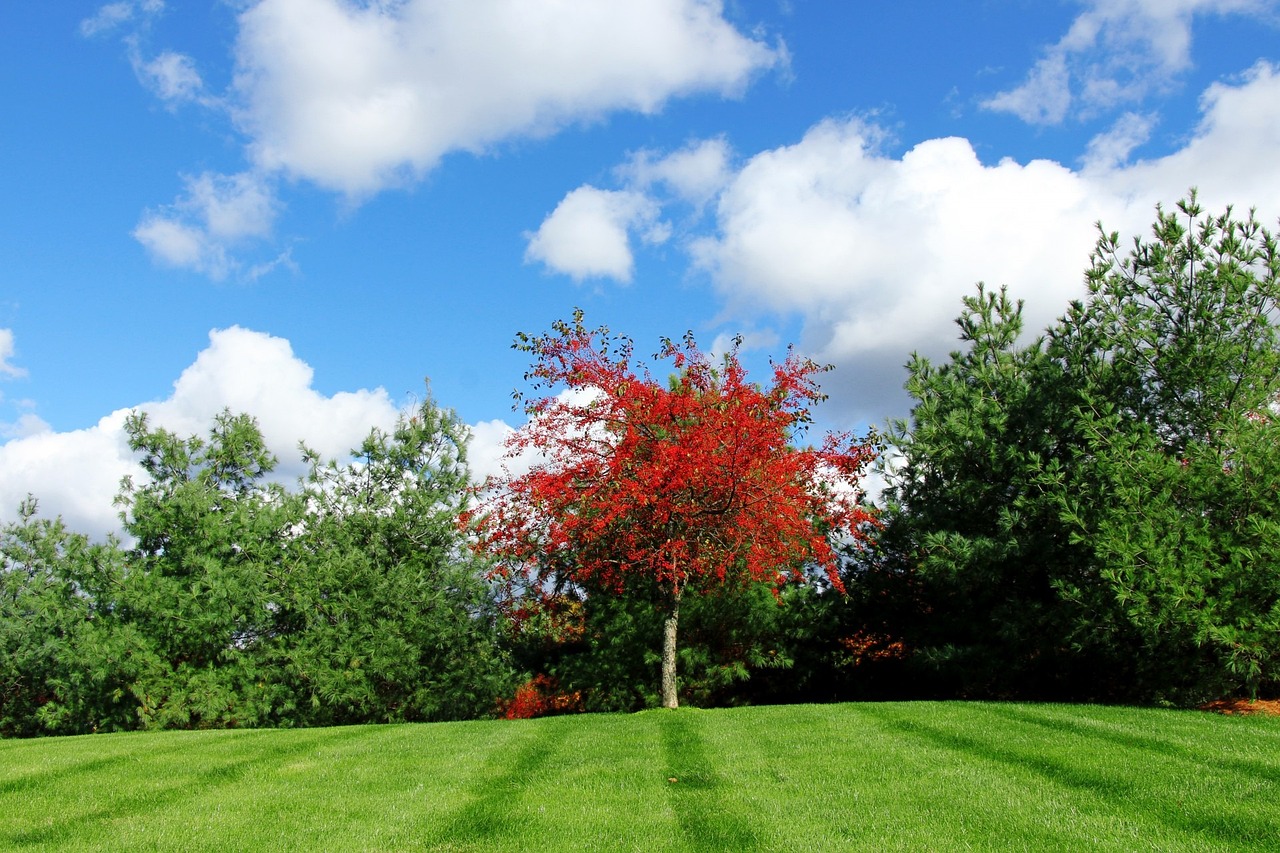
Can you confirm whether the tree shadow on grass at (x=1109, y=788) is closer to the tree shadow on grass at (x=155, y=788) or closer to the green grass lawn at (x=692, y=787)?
the green grass lawn at (x=692, y=787)

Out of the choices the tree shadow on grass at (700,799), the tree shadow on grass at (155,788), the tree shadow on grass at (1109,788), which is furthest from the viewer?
the tree shadow on grass at (155,788)

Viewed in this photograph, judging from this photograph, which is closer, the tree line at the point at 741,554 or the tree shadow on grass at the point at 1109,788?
the tree shadow on grass at the point at 1109,788

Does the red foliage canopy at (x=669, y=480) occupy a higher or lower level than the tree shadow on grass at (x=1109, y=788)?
higher

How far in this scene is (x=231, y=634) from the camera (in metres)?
18.5

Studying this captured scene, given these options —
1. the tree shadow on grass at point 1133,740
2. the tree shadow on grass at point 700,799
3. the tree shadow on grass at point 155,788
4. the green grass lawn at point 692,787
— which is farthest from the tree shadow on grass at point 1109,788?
the tree shadow on grass at point 155,788

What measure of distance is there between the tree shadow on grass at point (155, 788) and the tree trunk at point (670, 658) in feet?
18.0

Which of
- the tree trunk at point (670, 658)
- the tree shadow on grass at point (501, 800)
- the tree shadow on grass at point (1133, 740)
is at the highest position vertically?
the tree trunk at point (670, 658)

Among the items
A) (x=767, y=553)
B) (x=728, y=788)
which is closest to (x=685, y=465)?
(x=767, y=553)

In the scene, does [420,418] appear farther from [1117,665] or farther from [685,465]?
[1117,665]

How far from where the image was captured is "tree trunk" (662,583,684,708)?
51.2 feet

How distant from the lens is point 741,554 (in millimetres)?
16656

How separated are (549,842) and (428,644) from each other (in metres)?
13.0

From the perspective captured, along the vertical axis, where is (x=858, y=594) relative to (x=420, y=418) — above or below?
below

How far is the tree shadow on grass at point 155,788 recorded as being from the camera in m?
7.36
